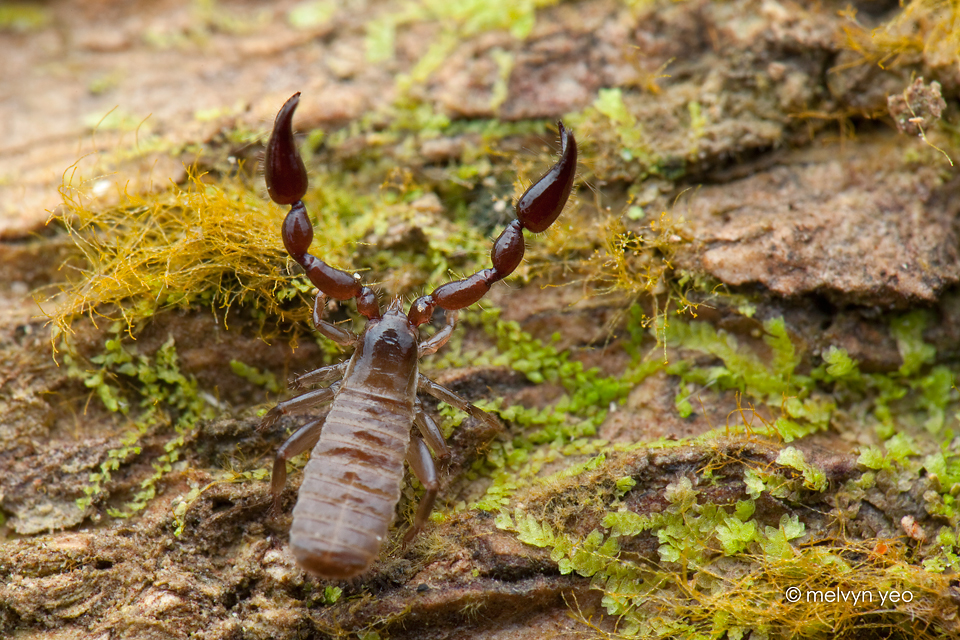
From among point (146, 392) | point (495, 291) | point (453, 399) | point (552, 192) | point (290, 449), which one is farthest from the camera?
point (495, 291)

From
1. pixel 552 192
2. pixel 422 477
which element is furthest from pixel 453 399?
pixel 552 192

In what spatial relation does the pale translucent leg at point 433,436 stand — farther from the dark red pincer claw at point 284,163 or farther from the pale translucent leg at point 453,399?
the dark red pincer claw at point 284,163

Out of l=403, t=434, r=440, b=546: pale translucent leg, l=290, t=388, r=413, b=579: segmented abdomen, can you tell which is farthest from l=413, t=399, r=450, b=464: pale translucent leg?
l=290, t=388, r=413, b=579: segmented abdomen

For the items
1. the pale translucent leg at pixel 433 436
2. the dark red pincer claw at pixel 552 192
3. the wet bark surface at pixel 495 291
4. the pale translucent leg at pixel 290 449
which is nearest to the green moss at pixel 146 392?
the wet bark surface at pixel 495 291

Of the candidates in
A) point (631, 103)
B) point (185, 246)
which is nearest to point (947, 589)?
point (631, 103)

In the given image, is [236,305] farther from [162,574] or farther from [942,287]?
[942,287]

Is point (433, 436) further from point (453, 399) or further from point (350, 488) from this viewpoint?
point (350, 488)
